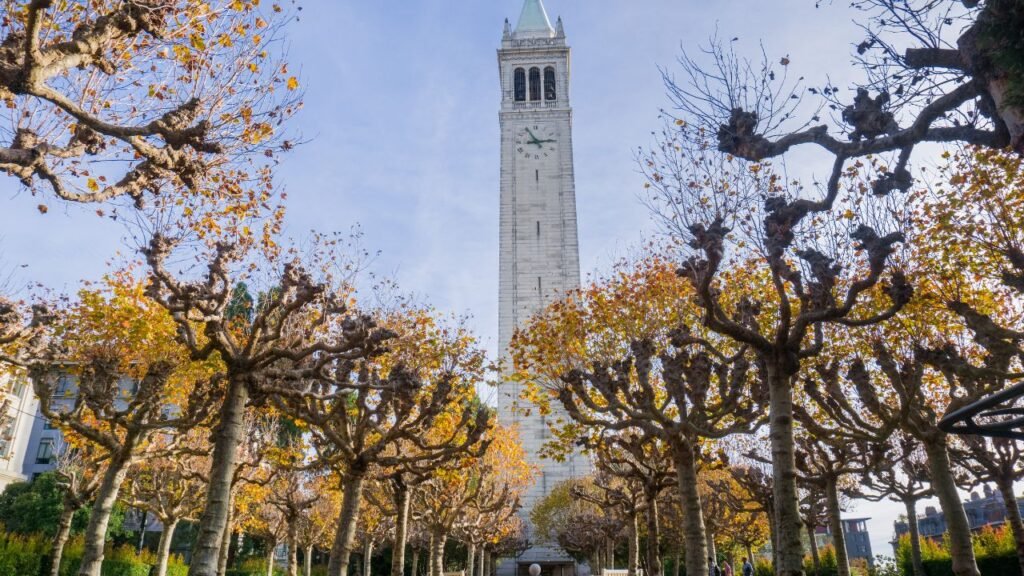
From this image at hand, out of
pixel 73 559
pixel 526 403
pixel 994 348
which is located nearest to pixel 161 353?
pixel 73 559

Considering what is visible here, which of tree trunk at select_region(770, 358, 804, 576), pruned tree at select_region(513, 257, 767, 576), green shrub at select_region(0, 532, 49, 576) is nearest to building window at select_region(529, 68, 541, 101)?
pruned tree at select_region(513, 257, 767, 576)

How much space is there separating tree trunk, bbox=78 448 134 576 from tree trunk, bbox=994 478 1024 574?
800 inches

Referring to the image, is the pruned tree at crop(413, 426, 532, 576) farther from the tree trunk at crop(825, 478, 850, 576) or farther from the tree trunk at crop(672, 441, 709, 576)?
the tree trunk at crop(825, 478, 850, 576)

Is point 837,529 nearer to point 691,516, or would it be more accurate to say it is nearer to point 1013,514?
point 1013,514

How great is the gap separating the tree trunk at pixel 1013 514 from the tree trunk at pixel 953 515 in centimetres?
480

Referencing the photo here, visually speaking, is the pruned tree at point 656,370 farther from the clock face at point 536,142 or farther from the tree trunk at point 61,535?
the clock face at point 536,142

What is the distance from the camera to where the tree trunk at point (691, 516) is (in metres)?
13.2

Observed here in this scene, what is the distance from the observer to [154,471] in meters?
24.5

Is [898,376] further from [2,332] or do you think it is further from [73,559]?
[73,559]

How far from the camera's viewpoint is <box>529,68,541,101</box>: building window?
57.7 meters

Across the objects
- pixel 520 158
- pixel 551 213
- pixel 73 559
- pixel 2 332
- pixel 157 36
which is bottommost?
pixel 73 559

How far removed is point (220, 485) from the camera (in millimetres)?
9867

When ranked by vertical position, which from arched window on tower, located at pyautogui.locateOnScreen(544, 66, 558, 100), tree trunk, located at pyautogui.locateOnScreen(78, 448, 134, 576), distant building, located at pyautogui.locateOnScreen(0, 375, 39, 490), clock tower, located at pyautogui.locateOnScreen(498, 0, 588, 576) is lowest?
tree trunk, located at pyautogui.locateOnScreen(78, 448, 134, 576)

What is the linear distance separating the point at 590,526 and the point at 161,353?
26.0 meters
